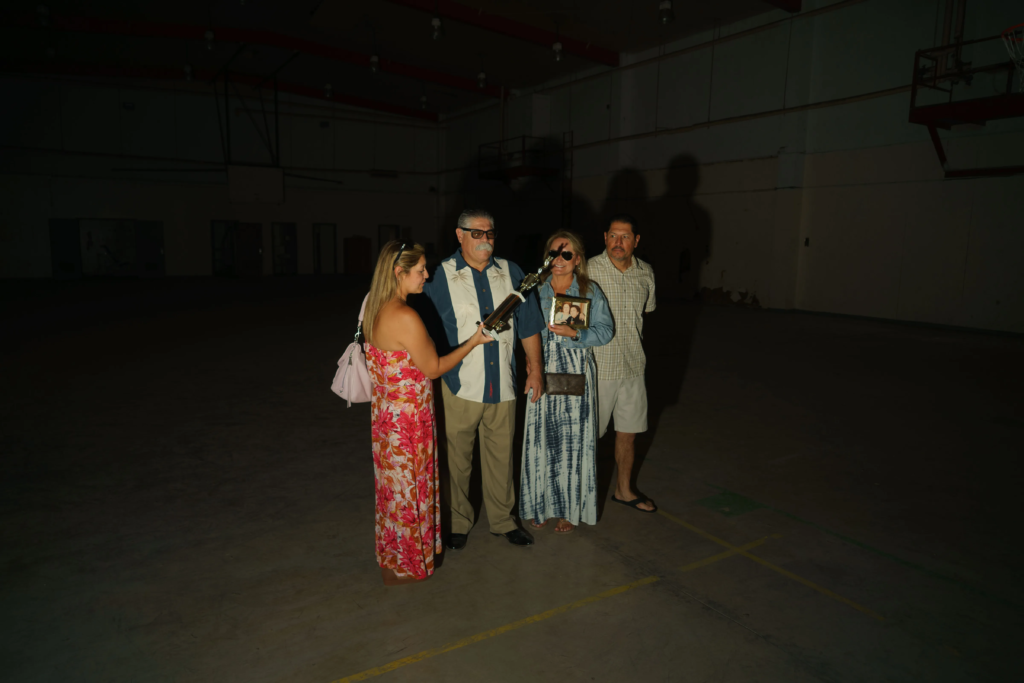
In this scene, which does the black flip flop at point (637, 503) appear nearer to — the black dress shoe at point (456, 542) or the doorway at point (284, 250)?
the black dress shoe at point (456, 542)

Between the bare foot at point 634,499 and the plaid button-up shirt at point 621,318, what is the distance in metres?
0.74

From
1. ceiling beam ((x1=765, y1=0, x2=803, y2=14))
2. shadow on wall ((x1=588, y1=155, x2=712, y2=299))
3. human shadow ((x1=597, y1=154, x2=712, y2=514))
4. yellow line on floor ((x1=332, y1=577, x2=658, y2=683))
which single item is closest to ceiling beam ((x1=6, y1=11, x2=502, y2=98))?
human shadow ((x1=597, y1=154, x2=712, y2=514))

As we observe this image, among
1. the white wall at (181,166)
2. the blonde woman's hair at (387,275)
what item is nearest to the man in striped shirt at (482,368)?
the blonde woman's hair at (387,275)

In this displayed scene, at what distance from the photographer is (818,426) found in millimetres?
5332

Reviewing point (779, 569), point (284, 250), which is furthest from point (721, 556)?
point (284, 250)

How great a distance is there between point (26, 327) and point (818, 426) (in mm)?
11698

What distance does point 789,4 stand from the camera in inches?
506

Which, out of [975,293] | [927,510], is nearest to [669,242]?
[975,293]

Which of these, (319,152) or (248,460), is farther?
(319,152)

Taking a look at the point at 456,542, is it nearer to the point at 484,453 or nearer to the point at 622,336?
the point at 484,453

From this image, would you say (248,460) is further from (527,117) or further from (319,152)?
(319,152)

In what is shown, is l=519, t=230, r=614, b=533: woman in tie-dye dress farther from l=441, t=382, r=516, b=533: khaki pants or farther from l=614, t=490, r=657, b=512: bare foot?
l=614, t=490, r=657, b=512: bare foot

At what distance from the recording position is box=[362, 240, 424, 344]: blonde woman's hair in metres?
2.57

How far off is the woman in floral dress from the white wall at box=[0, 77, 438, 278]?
2287cm
